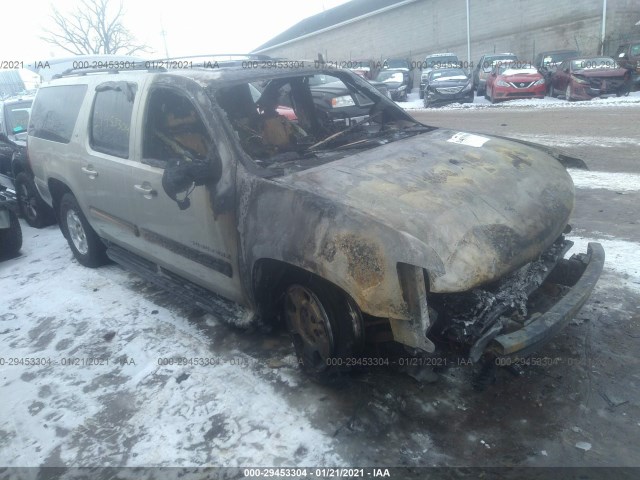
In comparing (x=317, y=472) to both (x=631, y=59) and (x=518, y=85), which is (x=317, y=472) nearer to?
(x=518, y=85)

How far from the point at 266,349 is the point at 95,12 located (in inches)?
1656

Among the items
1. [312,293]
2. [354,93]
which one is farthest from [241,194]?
[354,93]

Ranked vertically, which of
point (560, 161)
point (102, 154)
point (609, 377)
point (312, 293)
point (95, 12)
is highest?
point (95, 12)

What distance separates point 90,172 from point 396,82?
1906 cm

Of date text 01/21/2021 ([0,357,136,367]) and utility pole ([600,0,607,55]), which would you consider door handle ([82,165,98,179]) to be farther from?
utility pole ([600,0,607,55])

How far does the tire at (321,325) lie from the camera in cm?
286

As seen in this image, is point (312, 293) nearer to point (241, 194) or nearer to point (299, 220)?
point (299, 220)

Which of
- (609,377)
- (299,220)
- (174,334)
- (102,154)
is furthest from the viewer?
(102,154)

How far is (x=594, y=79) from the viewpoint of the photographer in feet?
52.8

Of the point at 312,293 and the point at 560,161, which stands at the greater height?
the point at 560,161

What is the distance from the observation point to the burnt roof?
121 feet

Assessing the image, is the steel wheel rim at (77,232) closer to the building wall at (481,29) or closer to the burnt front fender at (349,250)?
the burnt front fender at (349,250)

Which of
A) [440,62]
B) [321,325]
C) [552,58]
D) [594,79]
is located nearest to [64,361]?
[321,325]

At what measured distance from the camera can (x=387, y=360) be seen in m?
3.21
